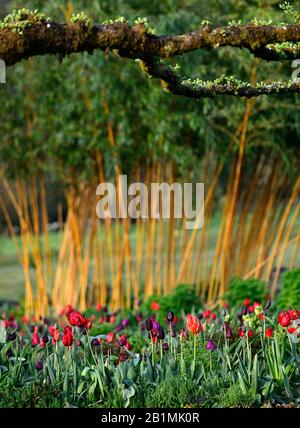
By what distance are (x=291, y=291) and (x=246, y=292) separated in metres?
0.67

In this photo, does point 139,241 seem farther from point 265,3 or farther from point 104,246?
point 265,3

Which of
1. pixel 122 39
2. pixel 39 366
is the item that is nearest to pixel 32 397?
pixel 39 366

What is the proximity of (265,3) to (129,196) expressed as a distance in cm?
218

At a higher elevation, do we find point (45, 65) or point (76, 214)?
point (45, 65)

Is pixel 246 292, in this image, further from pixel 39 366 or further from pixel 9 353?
pixel 39 366

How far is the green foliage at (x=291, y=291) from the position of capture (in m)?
6.07

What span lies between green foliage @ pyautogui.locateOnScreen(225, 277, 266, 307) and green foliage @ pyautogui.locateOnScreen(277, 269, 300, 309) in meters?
0.46

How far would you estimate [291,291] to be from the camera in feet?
20.2

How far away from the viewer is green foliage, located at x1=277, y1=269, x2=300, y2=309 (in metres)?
6.07

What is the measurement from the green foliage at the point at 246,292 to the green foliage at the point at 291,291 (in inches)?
18.0

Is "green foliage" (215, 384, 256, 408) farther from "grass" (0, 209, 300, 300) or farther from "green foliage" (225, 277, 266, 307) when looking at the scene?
"grass" (0, 209, 300, 300)

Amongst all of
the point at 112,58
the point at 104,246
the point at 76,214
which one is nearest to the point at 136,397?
the point at 112,58

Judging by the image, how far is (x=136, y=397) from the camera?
388 centimetres
